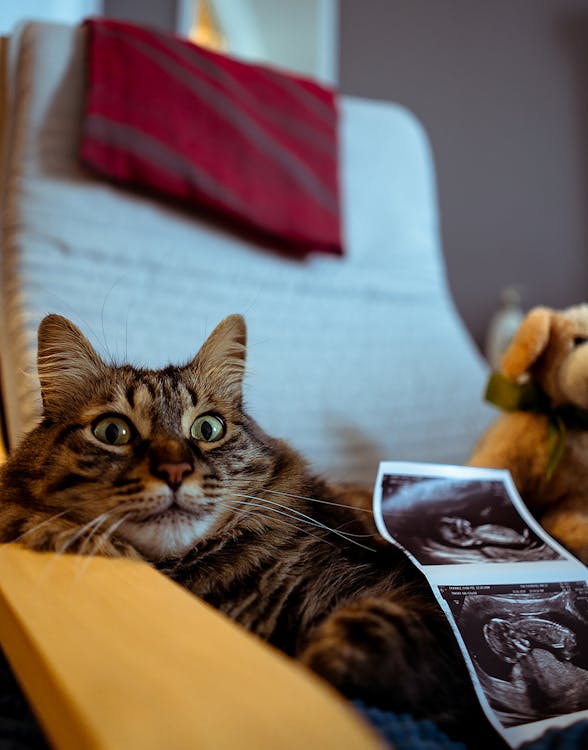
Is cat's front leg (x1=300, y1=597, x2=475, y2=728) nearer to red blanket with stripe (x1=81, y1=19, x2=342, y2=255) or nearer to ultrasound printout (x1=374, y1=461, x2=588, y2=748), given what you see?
ultrasound printout (x1=374, y1=461, x2=588, y2=748)

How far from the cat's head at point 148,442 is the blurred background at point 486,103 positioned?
7.74 ft

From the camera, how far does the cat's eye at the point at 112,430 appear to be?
60 centimetres

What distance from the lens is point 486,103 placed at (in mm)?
2828

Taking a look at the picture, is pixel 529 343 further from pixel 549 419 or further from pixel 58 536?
pixel 58 536

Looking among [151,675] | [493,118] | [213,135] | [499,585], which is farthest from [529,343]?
[493,118]

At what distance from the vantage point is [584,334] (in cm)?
91

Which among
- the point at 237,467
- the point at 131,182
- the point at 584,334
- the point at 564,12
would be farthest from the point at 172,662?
the point at 564,12

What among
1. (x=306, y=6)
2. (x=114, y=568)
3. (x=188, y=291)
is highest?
(x=306, y=6)

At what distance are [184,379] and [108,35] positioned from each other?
106cm

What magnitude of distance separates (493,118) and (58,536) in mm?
2898

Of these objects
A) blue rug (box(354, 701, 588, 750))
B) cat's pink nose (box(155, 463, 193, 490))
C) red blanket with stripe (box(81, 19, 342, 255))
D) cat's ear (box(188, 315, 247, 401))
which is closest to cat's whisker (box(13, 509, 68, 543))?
cat's pink nose (box(155, 463, 193, 490))

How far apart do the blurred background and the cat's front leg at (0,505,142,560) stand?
2528mm

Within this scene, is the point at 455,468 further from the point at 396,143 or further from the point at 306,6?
the point at 306,6

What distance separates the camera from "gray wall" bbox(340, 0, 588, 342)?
2781 millimetres
